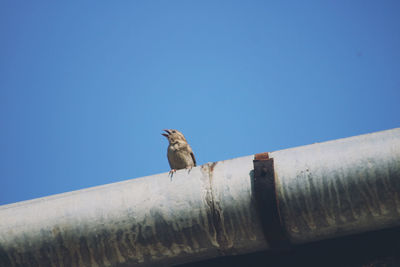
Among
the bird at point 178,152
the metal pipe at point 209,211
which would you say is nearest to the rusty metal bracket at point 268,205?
the metal pipe at point 209,211

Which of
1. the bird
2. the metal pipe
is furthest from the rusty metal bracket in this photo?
the bird

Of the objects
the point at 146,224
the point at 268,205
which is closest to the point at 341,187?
the point at 268,205

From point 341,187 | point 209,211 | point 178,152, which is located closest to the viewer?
point 341,187

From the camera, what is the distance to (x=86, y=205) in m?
1.81

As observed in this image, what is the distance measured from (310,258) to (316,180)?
43 centimetres

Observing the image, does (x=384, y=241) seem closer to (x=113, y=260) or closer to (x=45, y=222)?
(x=113, y=260)

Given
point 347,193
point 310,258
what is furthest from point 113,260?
point 347,193

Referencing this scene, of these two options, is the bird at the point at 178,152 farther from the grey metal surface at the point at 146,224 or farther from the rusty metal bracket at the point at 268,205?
the rusty metal bracket at the point at 268,205

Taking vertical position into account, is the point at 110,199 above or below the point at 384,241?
above

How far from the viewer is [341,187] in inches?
63.0

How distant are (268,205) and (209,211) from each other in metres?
0.27

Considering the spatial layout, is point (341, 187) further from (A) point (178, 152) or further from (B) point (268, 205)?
(A) point (178, 152)

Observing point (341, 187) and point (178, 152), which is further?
point (178, 152)

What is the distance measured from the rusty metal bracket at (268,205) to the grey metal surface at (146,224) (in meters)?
0.04
